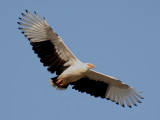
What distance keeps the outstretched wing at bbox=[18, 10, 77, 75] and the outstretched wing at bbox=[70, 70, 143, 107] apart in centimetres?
112

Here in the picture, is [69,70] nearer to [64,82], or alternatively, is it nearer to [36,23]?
[64,82]

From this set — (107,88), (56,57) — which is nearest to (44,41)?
(56,57)

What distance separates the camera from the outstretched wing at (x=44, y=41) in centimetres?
1570

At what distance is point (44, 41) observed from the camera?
15797 millimetres

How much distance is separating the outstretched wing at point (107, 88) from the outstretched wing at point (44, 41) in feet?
3.67

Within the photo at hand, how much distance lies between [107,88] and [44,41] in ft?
9.21

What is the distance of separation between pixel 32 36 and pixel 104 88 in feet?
10.2

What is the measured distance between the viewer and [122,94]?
1697 cm

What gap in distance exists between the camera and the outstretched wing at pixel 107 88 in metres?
16.7

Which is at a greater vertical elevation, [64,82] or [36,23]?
[36,23]

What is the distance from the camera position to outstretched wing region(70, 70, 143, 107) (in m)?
16.7

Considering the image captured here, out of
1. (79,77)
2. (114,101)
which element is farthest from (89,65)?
(114,101)

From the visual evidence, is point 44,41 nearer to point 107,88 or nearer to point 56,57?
point 56,57

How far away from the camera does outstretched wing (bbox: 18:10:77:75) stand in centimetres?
1570
